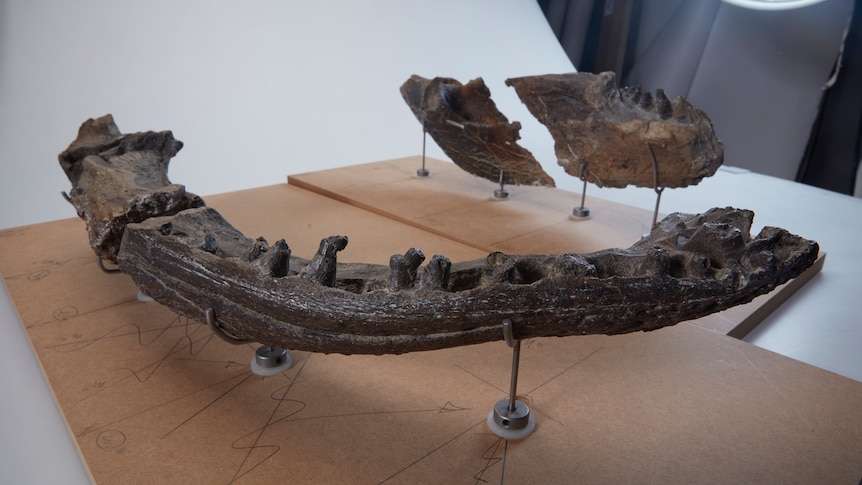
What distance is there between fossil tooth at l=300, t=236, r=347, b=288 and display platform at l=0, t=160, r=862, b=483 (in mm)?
569

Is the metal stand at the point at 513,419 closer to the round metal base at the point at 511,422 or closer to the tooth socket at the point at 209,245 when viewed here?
the round metal base at the point at 511,422

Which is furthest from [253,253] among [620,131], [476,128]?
[476,128]

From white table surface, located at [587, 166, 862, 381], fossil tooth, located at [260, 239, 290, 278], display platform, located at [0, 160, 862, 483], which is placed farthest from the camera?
white table surface, located at [587, 166, 862, 381]

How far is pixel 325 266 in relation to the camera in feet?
5.86

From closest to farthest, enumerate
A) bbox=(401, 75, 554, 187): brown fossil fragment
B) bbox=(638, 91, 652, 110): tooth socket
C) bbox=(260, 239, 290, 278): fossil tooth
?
bbox=(260, 239, 290, 278): fossil tooth < bbox=(638, 91, 652, 110): tooth socket < bbox=(401, 75, 554, 187): brown fossil fragment

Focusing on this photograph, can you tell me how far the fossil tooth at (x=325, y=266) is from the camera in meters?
1.79

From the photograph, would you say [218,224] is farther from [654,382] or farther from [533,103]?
[533,103]

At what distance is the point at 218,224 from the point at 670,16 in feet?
14.4

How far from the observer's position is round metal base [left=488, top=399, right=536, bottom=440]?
6.82ft

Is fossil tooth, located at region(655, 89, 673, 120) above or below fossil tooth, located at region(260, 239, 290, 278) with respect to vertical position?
above

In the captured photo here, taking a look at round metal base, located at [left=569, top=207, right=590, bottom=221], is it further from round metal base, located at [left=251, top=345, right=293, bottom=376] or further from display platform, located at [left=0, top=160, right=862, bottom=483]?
round metal base, located at [left=251, top=345, right=293, bottom=376]

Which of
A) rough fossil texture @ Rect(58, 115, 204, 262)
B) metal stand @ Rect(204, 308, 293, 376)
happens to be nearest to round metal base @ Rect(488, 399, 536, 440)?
metal stand @ Rect(204, 308, 293, 376)

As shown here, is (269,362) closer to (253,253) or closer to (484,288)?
(253,253)

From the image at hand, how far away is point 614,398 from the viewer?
227cm
